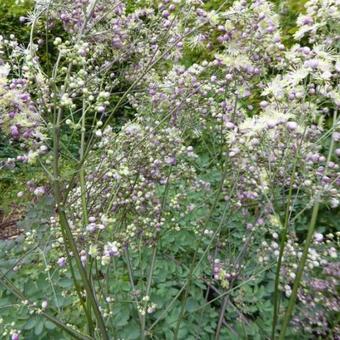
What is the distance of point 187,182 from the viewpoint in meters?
2.39

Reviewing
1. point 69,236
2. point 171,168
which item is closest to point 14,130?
point 69,236

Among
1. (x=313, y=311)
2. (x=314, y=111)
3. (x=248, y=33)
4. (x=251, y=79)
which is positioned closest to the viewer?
(x=314, y=111)

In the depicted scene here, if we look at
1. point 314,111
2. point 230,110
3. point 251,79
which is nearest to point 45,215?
point 230,110

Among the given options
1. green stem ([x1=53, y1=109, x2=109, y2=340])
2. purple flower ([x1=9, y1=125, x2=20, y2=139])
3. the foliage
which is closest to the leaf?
the foliage

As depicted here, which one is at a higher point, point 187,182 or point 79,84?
point 79,84

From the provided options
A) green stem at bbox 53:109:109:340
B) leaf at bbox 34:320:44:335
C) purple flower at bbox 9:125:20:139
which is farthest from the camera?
leaf at bbox 34:320:44:335

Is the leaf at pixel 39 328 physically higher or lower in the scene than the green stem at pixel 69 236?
lower

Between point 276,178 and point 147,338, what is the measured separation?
100 cm

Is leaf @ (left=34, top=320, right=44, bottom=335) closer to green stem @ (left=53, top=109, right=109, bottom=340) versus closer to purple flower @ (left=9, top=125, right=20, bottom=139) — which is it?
green stem @ (left=53, top=109, right=109, bottom=340)

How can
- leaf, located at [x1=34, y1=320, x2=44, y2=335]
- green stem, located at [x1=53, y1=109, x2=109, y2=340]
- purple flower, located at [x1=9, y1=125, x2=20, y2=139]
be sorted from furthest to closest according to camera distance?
1. leaf, located at [x1=34, y1=320, x2=44, y2=335]
2. purple flower, located at [x1=9, y1=125, x2=20, y2=139]
3. green stem, located at [x1=53, y1=109, x2=109, y2=340]

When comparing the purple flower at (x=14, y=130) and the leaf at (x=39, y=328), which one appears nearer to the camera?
the purple flower at (x=14, y=130)

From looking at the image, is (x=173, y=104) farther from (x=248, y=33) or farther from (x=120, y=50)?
(x=248, y=33)

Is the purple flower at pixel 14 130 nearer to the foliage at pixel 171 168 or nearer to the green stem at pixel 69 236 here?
the foliage at pixel 171 168

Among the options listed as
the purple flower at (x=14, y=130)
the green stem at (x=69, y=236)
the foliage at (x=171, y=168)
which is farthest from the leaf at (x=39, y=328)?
the purple flower at (x=14, y=130)
